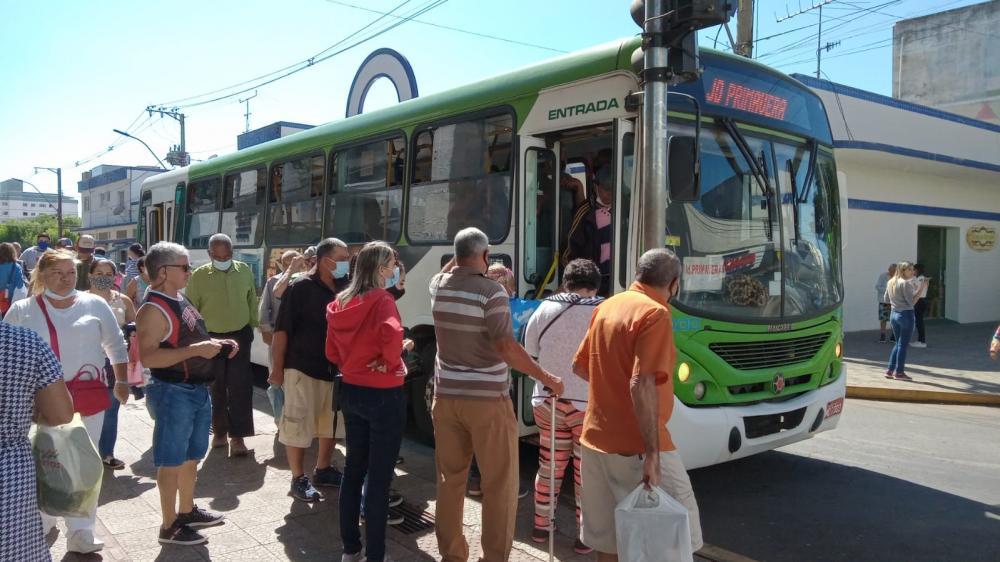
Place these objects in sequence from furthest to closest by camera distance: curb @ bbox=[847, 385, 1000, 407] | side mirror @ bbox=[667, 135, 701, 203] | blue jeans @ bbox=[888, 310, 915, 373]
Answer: blue jeans @ bbox=[888, 310, 915, 373] < curb @ bbox=[847, 385, 1000, 407] < side mirror @ bbox=[667, 135, 701, 203]

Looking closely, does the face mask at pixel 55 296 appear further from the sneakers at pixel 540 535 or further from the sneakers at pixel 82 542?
the sneakers at pixel 540 535

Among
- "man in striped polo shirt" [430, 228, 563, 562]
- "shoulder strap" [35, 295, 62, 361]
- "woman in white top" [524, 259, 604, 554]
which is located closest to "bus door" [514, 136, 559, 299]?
"woman in white top" [524, 259, 604, 554]

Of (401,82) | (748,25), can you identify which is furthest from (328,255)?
(401,82)

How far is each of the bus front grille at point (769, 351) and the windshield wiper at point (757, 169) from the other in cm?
83

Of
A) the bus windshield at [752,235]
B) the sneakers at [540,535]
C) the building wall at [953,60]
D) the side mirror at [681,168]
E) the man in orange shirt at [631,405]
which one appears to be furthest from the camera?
the building wall at [953,60]

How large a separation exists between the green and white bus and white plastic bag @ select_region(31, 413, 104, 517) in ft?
10.9

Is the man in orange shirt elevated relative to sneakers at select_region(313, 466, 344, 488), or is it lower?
elevated

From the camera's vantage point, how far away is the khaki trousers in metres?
3.86

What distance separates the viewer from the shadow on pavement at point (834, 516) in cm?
462

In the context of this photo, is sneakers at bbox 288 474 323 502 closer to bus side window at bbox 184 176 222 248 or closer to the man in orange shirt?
the man in orange shirt

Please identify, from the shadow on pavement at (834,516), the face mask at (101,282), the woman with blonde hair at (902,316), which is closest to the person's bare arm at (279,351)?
the face mask at (101,282)

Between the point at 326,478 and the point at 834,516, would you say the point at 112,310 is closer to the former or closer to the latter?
the point at 326,478

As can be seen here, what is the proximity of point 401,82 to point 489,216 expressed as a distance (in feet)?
36.0

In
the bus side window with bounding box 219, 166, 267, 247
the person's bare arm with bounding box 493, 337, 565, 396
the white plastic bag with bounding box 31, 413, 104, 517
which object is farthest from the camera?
the bus side window with bounding box 219, 166, 267, 247
